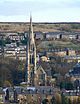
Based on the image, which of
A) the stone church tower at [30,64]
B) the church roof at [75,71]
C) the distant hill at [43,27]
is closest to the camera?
the stone church tower at [30,64]

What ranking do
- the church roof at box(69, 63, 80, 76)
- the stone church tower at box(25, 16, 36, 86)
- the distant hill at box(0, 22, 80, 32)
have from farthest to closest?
the distant hill at box(0, 22, 80, 32) → the church roof at box(69, 63, 80, 76) → the stone church tower at box(25, 16, 36, 86)

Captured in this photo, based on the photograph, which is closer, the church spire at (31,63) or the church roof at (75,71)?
Result: the church spire at (31,63)

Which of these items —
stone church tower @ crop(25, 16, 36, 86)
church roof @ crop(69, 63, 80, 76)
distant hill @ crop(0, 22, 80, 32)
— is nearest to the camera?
stone church tower @ crop(25, 16, 36, 86)

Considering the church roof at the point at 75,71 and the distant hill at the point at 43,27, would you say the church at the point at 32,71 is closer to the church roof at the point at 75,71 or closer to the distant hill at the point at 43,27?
the church roof at the point at 75,71

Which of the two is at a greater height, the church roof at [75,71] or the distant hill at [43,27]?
the church roof at [75,71]

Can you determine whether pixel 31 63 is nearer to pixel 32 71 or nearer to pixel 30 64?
pixel 30 64

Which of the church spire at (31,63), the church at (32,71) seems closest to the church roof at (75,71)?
the church at (32,71)

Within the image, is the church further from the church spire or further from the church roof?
the church roof

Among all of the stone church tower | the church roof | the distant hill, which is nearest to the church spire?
the stone church tower

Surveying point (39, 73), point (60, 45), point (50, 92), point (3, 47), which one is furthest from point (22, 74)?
point (60, 45)

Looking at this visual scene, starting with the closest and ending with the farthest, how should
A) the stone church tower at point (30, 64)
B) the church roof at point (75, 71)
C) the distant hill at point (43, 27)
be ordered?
the stone church tower at point (30, 64) < the church roof at point (75, 71) < the distant hill at point (43, 27)

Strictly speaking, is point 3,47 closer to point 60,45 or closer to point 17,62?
point 60,45

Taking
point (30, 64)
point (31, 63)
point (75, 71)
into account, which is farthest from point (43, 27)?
point (30, 64)
